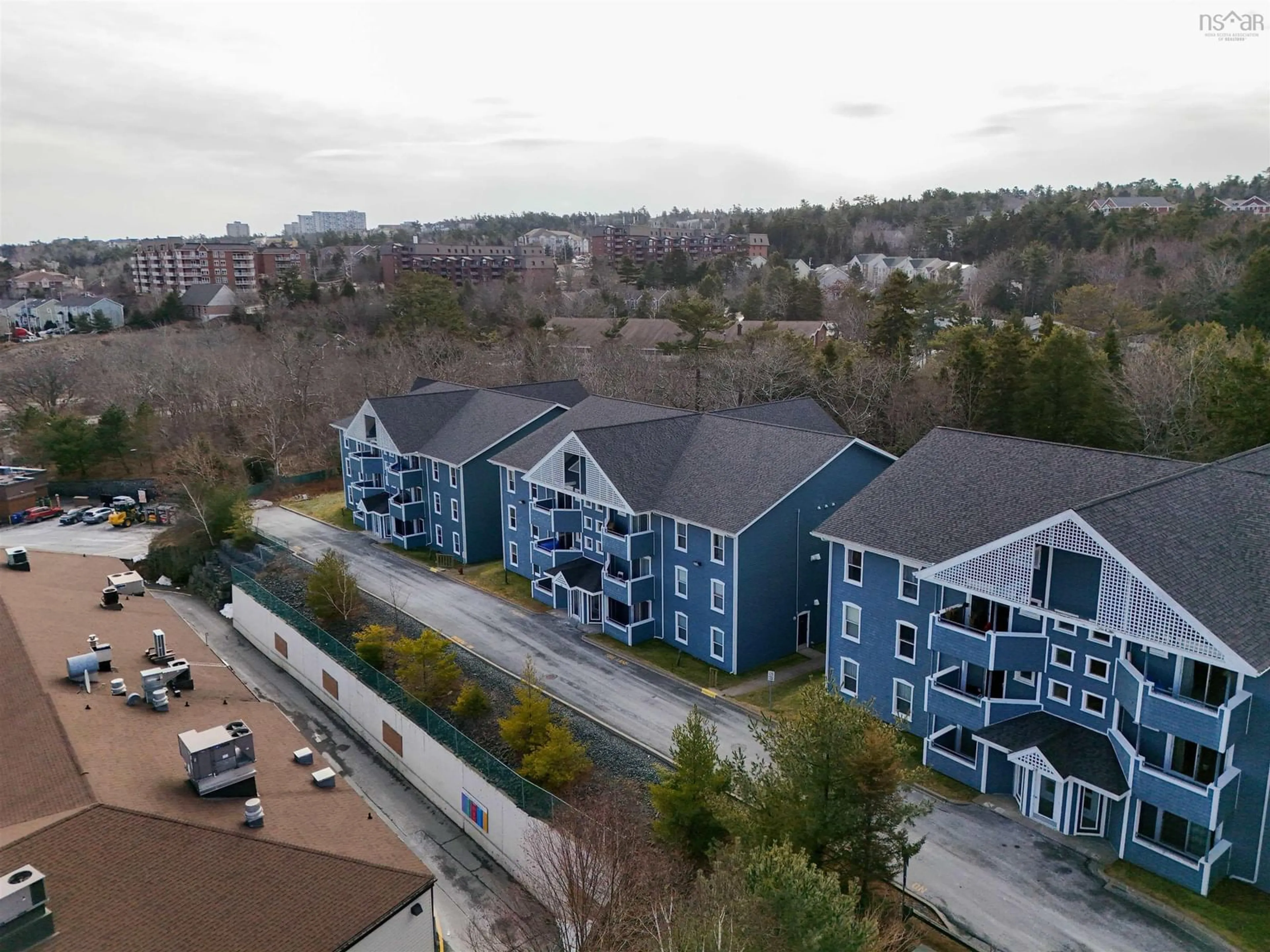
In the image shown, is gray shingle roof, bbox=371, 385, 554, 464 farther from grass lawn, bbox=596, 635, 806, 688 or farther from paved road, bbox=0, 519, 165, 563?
paved road, bbox=0, 519, 165, 563

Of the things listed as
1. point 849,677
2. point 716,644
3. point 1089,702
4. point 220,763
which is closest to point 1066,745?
point 1089,702

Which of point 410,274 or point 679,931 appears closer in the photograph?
point 679,931

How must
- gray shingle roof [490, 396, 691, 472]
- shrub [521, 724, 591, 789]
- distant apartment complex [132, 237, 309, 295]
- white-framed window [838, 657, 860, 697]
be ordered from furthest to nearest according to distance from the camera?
distant apartment complex [132, 237, 309, 295] → gray shingle roof [490, 396, 691, 472] → white-framed window [838, 657, 860, 697] → shrub [521, 724, 591, 789]

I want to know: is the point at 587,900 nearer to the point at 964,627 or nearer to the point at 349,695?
the point at 964,627

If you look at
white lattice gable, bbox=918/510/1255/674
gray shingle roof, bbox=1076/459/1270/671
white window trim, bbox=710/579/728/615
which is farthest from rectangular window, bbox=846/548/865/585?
gray shingle roof, bbox=1076/459/1270/671

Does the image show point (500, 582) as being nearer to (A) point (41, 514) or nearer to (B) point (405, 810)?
(B) point (405, 810)

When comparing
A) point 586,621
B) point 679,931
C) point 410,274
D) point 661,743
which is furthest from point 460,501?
point 410,274

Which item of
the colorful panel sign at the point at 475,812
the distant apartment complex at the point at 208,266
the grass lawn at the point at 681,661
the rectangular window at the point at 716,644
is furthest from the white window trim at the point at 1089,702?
the distant apartment complex at the point at 208,266
